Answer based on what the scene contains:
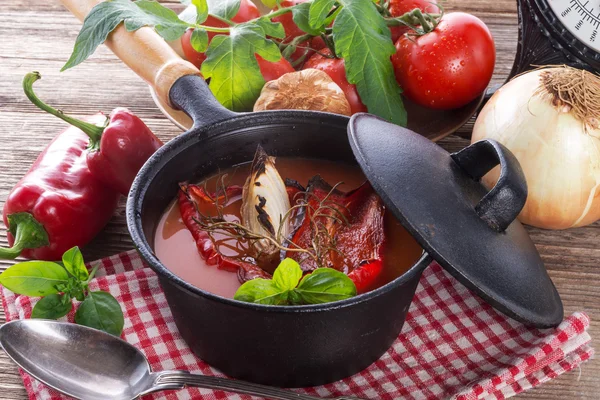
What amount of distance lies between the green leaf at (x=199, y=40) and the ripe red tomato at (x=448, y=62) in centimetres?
50

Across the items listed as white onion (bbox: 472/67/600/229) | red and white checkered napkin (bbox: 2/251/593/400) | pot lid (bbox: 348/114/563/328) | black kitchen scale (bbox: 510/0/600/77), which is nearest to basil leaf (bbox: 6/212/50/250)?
red and white checkered napkin (bbox: 2/251/593/400)

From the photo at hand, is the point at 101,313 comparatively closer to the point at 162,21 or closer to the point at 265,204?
the point at 265,204

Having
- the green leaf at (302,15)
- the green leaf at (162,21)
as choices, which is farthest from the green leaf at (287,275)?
the green leaf at (302,15)

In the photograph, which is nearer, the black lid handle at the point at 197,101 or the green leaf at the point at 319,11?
the black lid handle at the point at 197,101

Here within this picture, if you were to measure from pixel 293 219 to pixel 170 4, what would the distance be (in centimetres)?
152

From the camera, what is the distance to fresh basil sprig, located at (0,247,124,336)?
1439 millimetres

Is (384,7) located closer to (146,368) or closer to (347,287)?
(347,287)

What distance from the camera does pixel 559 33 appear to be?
1.90m

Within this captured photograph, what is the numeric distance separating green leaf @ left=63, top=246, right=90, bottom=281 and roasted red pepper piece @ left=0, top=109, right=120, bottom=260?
0.66ft

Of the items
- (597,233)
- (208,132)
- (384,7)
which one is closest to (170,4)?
(384,7)

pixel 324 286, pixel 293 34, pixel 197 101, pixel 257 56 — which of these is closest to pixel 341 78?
A: pixel 257 56

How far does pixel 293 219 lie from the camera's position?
5.04 ft

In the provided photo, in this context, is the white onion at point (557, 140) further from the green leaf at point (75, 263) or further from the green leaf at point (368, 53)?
the green leaf at point (75, 263)

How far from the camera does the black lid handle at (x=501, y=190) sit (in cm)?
127
